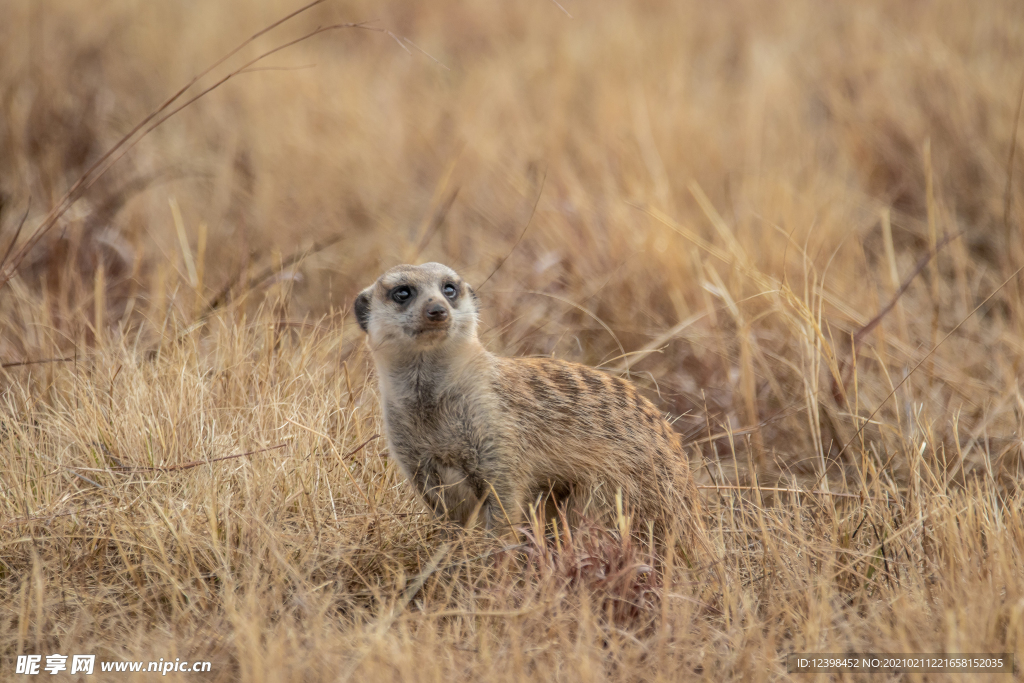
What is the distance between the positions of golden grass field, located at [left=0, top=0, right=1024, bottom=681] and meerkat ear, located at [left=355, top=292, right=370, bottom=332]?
296 mm

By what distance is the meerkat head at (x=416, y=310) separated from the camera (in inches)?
97.3

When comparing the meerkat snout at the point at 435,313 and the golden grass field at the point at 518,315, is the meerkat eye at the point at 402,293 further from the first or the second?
the golden grass field at the point at 518,315

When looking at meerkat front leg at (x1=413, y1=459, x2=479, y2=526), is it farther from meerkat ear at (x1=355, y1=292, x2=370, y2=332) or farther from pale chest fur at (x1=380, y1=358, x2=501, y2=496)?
meerkat ear at (x1=355, y1=292, x2=370, y2=332)

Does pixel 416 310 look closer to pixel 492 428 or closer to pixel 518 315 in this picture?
pixel 492 428

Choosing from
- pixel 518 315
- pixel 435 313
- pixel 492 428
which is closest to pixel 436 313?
pixel 435 313

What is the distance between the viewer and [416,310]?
249 centimetres

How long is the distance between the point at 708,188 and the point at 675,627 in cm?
348

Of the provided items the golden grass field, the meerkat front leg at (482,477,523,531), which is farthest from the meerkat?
the golden grass field

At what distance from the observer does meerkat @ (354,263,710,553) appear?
2.46 m

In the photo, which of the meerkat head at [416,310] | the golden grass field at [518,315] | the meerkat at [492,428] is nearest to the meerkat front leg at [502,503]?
the meerkat at [492,428]

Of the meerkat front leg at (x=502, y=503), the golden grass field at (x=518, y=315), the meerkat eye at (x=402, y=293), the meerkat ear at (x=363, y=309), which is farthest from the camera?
the meerkat ear at (x=363, y=309)

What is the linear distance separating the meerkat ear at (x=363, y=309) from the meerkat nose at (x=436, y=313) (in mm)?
338

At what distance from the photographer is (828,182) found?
197 inches

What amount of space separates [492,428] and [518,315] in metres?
1.54
